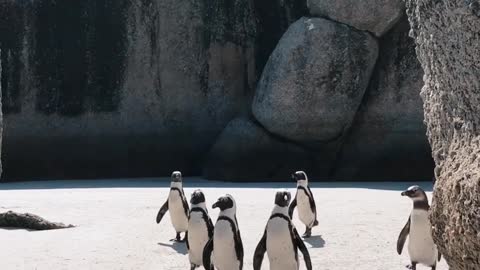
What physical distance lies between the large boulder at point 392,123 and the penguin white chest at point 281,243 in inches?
404

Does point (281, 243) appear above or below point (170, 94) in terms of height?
below

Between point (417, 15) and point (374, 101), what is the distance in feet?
39.9

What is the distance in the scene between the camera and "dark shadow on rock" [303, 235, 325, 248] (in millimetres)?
7681

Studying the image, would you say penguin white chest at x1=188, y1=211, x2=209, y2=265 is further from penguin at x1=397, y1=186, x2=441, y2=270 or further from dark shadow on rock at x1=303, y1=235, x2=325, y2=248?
penguin at x1=397, y1=186, x2=441, y2=270

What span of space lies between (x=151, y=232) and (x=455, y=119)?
484 centimetres

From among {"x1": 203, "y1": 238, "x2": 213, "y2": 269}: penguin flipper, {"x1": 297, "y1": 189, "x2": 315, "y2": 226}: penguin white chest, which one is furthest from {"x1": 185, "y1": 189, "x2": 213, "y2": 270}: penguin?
{"x1": 297, "y1": 189, "x2": 315, "y2": 226}: penguin white chest

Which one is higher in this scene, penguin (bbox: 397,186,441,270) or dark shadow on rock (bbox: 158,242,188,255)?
penguin (bbox: 397,186,441,270)

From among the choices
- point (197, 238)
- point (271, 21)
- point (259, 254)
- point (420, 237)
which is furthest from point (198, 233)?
point (271, 21)

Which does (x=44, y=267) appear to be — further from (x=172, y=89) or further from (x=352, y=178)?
(x=172, y=89)

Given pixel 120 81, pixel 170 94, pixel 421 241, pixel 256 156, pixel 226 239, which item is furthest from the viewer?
pixel 170 94

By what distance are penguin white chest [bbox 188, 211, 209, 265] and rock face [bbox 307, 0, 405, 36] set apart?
9718mm

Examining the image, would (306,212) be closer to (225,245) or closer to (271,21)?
(225,245)

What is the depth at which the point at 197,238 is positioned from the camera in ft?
22.5

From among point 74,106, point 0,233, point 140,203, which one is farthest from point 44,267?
point 74,106
